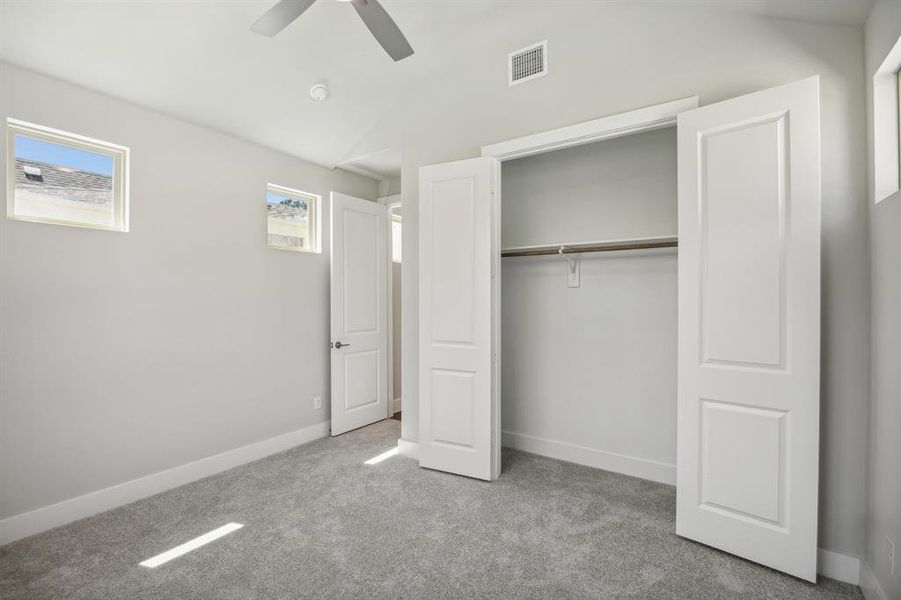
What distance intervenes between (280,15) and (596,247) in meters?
2.42

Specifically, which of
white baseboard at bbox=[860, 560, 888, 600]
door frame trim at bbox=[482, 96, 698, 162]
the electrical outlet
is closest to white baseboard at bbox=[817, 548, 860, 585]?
white baseboard at bbox=[860, 560, 888, 600]

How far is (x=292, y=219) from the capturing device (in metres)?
4.11

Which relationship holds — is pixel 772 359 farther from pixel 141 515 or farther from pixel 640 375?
pixel 141 515

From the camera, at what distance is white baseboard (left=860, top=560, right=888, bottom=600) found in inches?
69.3

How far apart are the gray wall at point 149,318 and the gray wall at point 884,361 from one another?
13.1 feet

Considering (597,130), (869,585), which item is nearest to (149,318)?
(597,130)

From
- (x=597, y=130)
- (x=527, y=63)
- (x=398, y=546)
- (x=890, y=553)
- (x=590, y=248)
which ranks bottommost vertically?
(x=398, y=546)

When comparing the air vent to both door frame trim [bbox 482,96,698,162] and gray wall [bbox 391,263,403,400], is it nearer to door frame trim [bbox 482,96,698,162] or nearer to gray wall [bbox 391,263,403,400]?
door frame trim [bbox 482,96,698,162]

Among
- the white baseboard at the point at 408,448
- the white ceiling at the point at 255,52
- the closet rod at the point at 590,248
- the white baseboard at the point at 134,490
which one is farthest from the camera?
the white baseboard at the point at 408,448

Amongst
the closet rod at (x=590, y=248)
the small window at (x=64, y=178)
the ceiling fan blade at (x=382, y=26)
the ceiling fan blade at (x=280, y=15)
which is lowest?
the closet rod at (x=590, y=248)

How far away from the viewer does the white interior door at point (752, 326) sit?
1949 mm

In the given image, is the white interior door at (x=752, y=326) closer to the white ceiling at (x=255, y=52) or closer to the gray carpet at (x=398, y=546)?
the gray carpet at (x=398, y=546)

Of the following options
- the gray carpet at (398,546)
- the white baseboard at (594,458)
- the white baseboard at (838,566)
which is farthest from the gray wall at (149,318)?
the white baseboard at (838,566)

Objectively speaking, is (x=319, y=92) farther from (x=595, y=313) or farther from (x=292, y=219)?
(x=595, y=313)
